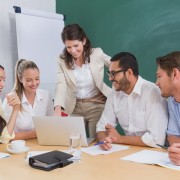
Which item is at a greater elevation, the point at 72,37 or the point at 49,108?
the point at 72,37

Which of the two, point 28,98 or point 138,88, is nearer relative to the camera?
point 138,88

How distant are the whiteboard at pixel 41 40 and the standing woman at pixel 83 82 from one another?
3.03 ft

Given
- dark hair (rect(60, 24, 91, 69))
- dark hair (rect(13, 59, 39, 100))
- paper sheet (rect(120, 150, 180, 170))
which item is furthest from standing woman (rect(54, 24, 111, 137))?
paper sheet (rect(120, 150, 180, 170))

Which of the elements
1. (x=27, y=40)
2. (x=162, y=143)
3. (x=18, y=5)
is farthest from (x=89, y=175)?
(x=18, y=5)

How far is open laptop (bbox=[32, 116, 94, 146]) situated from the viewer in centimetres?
178

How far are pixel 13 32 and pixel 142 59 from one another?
1468mm

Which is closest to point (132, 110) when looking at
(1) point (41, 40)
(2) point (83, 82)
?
(2) point (83, 82)

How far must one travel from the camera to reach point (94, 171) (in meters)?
1.38

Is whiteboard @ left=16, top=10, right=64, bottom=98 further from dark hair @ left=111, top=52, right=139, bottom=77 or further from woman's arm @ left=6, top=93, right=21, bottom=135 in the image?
dark hair @ left=111, top=52, right=139, bottom=77

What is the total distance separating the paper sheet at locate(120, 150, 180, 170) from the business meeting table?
4cm

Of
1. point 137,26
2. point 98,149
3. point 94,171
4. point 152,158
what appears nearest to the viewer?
point 94,171

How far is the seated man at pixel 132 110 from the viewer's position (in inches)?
72.2

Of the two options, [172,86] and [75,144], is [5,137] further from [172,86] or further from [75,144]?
[172,86]

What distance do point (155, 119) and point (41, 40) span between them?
1991 millimetres
